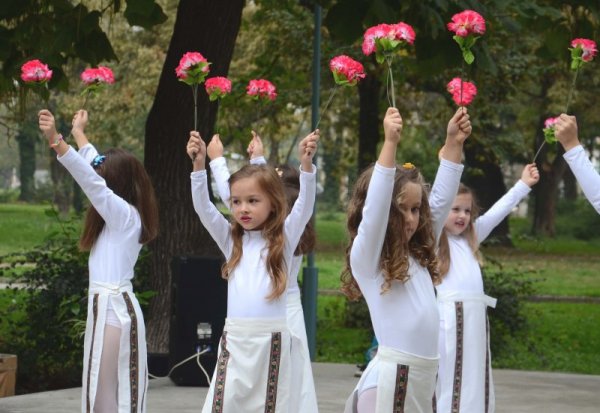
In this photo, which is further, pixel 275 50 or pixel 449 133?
pixel 275 50

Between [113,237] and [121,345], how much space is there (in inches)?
22.4

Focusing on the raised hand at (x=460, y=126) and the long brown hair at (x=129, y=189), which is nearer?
the raised hand at (x=460, y=126)

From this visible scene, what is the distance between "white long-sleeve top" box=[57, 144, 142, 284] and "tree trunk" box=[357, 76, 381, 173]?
10363mm

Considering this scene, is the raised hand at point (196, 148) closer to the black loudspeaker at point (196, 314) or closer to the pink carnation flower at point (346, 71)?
the pink carnation flower at point (346, 71)

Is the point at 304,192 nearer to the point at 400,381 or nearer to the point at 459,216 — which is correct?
the point at 400,381

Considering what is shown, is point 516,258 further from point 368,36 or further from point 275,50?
point 368,36

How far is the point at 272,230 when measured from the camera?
22.7 ft

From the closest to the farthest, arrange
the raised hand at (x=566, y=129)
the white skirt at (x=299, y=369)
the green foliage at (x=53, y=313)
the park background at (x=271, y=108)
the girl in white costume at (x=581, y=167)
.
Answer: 1. the raised hand at (x=566, y=129)
2. the girl in white costume at (x=581, y=167)
3. the white skirt at (x=299, y=369)
4. the park background at (x=271, y=108)
5. the green foliage at (x=53, y=313)

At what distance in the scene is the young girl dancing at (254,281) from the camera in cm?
670

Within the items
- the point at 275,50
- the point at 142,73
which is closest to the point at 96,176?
the point at 275,50

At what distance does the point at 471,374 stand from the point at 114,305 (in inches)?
85.7

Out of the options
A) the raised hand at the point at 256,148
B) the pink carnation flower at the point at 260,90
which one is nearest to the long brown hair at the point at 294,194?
A: the raised hand at the point at 256,148

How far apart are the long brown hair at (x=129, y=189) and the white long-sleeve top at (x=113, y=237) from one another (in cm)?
5

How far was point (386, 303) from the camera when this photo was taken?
5648 millimetres
